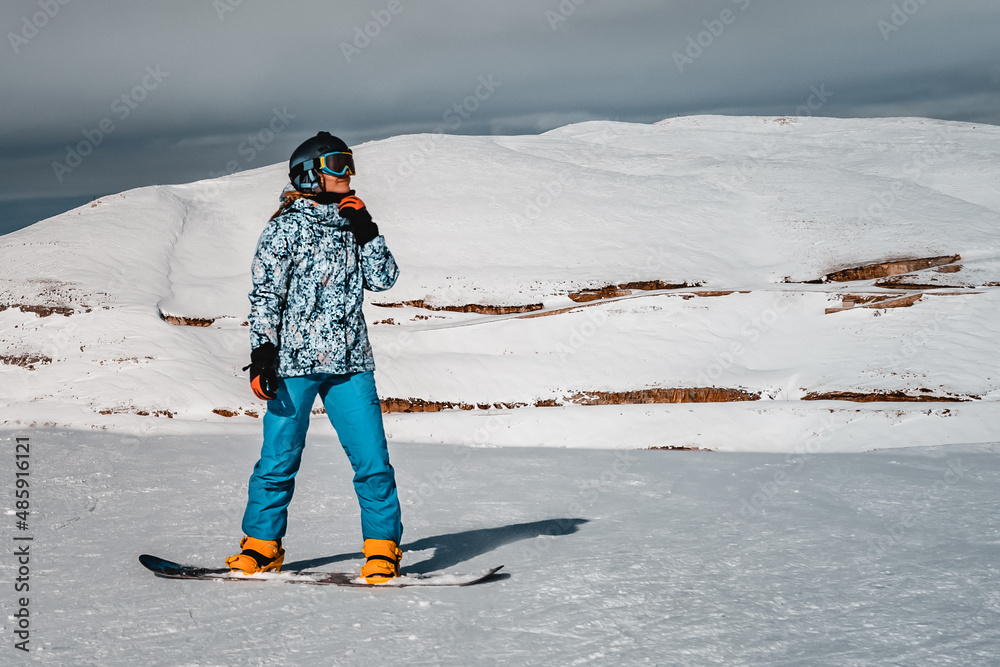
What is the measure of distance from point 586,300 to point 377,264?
54.3ft

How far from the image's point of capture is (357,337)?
13.3 ft

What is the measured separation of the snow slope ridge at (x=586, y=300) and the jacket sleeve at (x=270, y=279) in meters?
6.75

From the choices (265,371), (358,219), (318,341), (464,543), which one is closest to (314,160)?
(358,219)

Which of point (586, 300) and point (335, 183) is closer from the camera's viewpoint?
point (335, 183)

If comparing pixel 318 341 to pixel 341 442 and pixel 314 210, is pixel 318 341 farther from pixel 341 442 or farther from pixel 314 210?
pixel 314 210

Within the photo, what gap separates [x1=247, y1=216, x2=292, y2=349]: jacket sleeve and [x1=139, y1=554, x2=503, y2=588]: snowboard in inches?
47.4

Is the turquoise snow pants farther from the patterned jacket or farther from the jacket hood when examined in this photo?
the jacket hood

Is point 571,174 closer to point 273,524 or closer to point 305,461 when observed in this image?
point 305,461

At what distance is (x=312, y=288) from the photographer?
Result: 3988mm

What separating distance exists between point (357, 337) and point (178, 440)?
5894mm

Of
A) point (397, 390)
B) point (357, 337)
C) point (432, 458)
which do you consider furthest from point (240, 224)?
point (357, 337)

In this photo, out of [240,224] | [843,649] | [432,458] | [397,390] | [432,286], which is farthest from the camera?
[240,224]

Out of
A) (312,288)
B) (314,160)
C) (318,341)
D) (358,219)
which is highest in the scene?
(314,160)

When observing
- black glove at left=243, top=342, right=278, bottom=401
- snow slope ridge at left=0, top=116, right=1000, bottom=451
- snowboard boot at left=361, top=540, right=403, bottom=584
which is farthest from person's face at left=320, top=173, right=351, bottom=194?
snow slope ridge at left=0, top=116, right=1000, bottom=451
